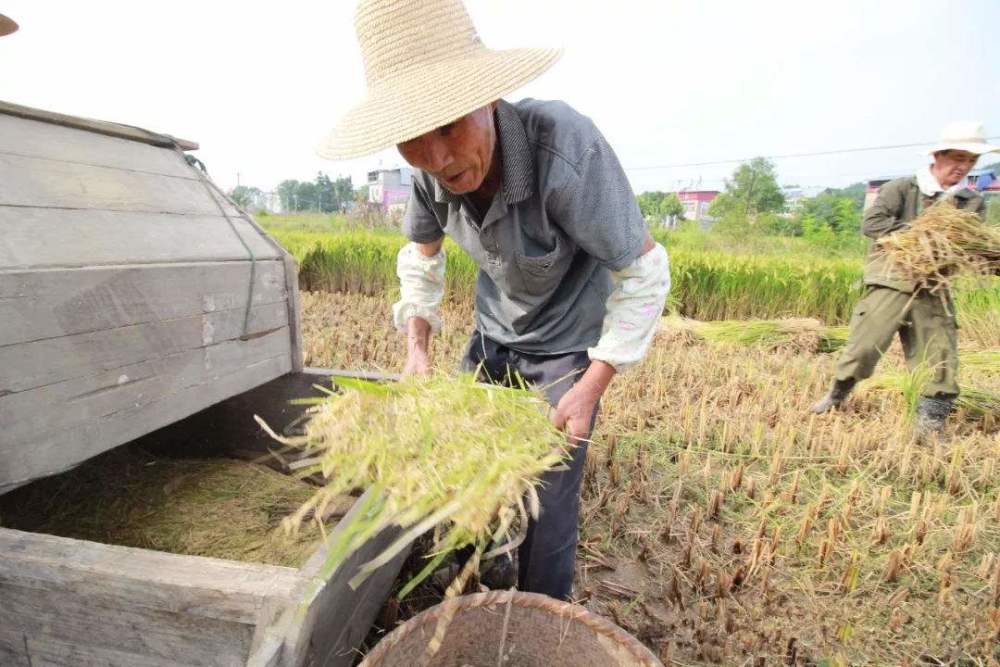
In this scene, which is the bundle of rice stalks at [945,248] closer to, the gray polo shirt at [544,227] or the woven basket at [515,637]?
the gray polo shirt at [544,227]

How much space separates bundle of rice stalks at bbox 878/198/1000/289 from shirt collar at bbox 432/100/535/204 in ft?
10.6

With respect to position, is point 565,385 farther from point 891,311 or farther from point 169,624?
point 891,311

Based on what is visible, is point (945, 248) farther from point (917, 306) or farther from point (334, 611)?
point (334, 611)

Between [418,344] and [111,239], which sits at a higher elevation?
[111,239]

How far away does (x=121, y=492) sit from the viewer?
6.89ft

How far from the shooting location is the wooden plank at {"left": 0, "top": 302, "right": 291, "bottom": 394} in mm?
1346

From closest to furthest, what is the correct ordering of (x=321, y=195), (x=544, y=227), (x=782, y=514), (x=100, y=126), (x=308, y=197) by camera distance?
1. (x=544, y=227)
2. (x=100, y=126)
3. (x=782, y=514)
4. (x=321, y=195)
5. (x=308, y=197)

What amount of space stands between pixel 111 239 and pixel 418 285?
97 cm

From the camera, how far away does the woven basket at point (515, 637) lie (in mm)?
1213

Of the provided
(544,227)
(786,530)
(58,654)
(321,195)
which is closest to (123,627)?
(58,654)

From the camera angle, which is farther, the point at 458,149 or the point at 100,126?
the point at 100,126

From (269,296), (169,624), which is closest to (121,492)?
(269,296)

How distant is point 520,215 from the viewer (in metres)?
1.66

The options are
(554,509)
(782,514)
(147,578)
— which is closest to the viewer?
(147,578)
